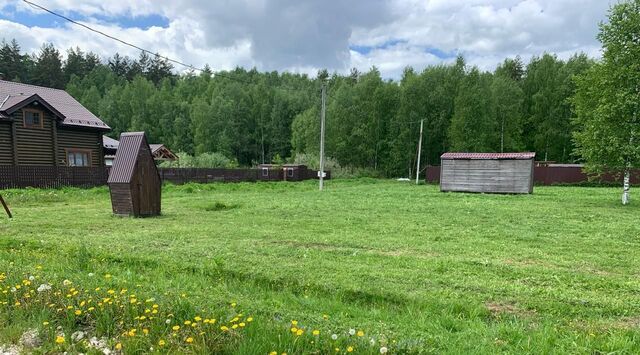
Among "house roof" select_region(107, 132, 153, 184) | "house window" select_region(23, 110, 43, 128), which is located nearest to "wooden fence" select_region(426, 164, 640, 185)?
"house roof" select_region(107, 132, 153, 184)

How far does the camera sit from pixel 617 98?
17500 millimetres

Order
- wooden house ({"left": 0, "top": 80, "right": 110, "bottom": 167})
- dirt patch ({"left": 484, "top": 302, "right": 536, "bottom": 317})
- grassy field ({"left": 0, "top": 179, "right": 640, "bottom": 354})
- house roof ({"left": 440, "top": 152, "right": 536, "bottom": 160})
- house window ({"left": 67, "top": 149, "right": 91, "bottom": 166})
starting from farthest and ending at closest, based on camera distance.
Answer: house window ({"left": 67, "top": 149, "right": 91, "bottom": 166}) < house roof ({"left": 440, "top": 152, "right": 536, "bottom": 160}) < wooden house ({"left": 0, "top": 80, "right": 110, "bottom": 167}) < dirt patch ({"left": 484, "top": 302, "right": 536, "bottom": 317}) < grassy field ({"left": 0, "top": 179, "right": 640, "bottom": 354})

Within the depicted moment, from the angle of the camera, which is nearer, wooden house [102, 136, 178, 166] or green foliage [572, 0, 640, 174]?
green foliage [572, 0, 640, 174]

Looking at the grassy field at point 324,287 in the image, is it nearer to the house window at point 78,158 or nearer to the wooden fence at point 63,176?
the wooden fence at point 63,176

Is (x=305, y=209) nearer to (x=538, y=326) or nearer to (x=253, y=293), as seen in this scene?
(x=253, y=293)

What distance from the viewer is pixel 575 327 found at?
3.93 m

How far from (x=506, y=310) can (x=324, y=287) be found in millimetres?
2026

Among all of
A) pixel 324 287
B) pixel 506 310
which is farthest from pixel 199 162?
pixel 506 310

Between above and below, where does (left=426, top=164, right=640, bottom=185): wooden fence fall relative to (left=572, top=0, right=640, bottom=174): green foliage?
below

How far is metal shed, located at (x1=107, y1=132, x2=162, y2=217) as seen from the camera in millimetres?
12633

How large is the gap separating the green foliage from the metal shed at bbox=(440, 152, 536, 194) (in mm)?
6704

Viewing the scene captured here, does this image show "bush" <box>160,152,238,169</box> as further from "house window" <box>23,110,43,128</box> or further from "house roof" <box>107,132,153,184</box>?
"house roof" <box>107,132,153,184</box>

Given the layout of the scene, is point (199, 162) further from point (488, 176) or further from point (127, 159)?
point (127, 159)

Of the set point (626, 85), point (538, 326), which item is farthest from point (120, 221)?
point (626, 85)
